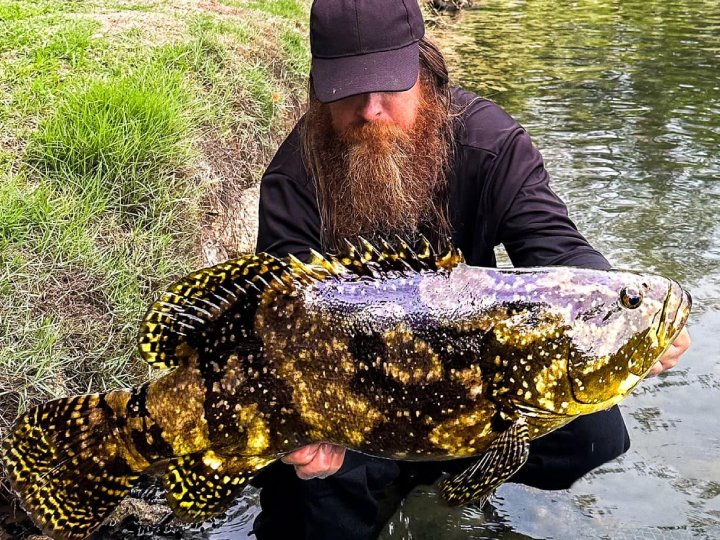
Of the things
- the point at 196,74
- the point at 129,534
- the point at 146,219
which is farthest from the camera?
the point at 196,74

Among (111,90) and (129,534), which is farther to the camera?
(111,90)

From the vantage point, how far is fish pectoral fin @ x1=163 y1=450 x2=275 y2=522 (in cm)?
270

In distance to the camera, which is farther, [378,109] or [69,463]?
[378,109]

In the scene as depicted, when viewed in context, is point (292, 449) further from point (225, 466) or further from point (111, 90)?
point (111, 90)

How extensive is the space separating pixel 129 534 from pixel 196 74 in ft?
13.6

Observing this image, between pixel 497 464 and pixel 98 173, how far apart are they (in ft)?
10.7

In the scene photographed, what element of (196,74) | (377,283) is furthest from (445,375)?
(196,74)

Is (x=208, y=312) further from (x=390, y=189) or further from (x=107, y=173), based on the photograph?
(x=107, y=173)

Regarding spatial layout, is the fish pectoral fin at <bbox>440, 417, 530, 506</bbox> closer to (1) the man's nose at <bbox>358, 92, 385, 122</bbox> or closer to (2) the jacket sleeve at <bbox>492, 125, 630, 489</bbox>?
(2) the jacket sleeve at <bbox>492, 125, 630, 489</bbox>

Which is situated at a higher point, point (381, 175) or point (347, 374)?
point (381, 175)

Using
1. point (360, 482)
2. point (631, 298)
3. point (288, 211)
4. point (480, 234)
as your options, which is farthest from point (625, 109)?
point (631, 298)

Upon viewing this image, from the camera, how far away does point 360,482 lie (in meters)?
3.39

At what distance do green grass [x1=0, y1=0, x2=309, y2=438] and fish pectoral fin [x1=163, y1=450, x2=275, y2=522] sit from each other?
118 centimetres

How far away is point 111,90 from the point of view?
5.09 m
